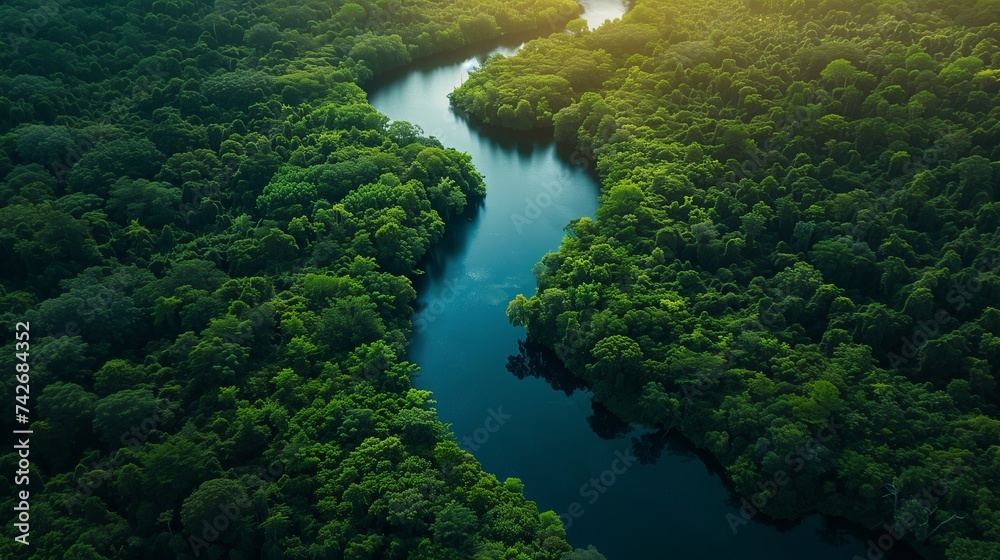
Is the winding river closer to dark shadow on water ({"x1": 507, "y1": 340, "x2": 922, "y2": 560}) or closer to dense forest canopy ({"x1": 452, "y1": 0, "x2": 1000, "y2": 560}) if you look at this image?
dark shadow on water ({"x1": 507, "y1": 340, "x2": 922, "y2": 560})

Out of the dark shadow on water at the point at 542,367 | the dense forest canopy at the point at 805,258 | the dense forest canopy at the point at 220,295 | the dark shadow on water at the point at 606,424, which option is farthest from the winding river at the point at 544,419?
the dense forest canopy at the point at 220,295

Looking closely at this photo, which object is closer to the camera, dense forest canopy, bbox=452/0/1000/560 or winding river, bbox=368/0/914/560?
dense forest canopy, bbox=452/0/1000/560

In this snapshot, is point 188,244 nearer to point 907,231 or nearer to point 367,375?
point 367,375

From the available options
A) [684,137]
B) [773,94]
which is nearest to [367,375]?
[684,137]

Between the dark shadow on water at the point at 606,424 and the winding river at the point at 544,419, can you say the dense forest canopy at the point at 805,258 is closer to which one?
the dark shadow on water at the point at 606,424

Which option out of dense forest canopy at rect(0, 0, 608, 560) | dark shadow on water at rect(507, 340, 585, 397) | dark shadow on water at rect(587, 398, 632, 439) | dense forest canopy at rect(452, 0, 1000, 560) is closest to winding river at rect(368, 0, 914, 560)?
dark shadow on water at rect(587, 398, 632, 439)

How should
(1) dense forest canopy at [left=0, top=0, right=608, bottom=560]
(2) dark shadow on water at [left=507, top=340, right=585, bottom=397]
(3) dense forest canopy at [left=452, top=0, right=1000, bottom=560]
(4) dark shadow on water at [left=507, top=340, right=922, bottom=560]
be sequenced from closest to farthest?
(1) dense forest canopy at [left=0, top=0, right=608, bottom=560] → (3) dense forest canopy at [left=452, top=0, right=1000, bottom=560] → (4) dark shadow on water at [left=507, top=340, right=922, bottom=560] → (2) dark shadow on water at [left=507, top=340, right=585, bottom=397]

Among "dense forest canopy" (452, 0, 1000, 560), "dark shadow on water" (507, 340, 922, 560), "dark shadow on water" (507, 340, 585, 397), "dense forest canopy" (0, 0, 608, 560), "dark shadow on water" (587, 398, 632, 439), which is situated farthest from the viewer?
"dark shadow on water" (507, 340, 585, 397)
